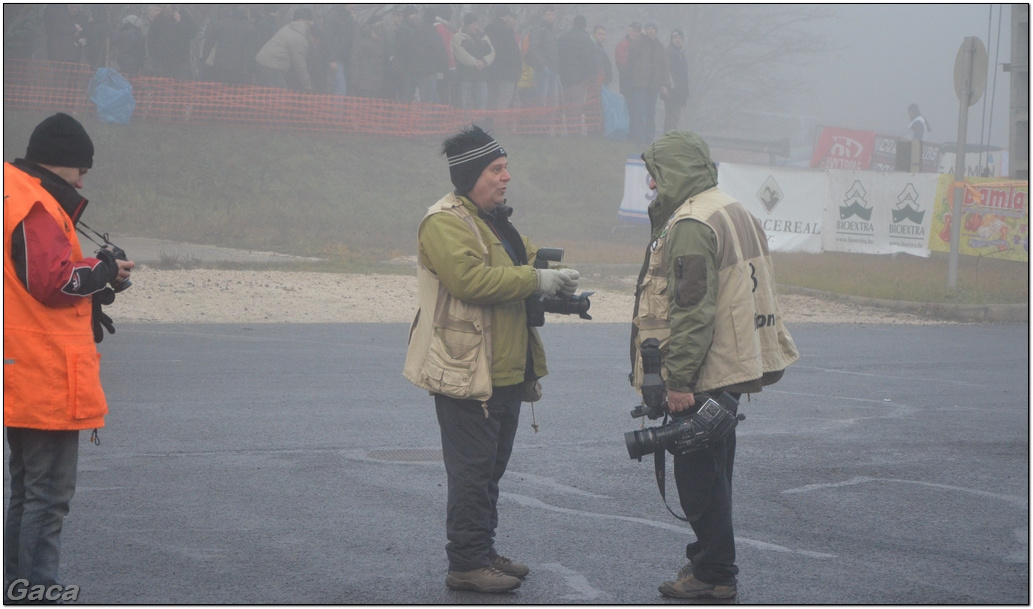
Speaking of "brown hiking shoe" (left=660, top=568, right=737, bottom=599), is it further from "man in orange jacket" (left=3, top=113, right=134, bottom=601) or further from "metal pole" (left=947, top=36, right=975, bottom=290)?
"metal pole" (left=947, top=36, right=975, bottom=290)

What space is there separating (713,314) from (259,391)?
5.28 m

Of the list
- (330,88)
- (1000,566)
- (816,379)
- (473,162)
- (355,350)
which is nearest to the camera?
(473,162)

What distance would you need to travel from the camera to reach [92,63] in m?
24.0

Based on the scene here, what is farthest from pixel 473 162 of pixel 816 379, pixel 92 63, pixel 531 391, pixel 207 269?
pixel 92 63

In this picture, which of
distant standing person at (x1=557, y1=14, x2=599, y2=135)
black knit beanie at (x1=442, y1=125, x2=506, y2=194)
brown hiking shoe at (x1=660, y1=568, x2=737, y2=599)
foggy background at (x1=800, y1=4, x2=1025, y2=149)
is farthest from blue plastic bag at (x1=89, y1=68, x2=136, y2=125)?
foggy background at (x1=800, y1=4, x2=1025, y2=149)

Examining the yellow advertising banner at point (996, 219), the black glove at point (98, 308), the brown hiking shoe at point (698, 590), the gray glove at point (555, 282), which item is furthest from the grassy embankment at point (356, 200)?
the black glove at point (98, 308)

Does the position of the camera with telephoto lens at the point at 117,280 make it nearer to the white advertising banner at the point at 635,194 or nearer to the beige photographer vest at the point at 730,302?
the beige photographer vest at the point at 730,302

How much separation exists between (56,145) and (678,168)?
85.0 inches

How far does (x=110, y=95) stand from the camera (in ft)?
76.8

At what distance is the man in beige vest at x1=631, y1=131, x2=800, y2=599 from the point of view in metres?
4.15

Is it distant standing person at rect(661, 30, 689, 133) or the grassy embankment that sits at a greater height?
distant standing person at rect(661, 30, 689, 133)

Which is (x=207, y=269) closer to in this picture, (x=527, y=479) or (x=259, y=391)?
(x=259, y=391)

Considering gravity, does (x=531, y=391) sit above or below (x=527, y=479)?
above

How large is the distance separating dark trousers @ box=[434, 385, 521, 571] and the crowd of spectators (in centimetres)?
2102
